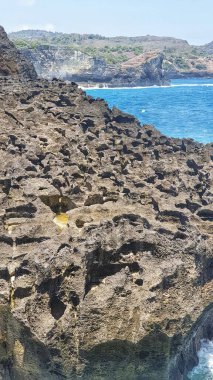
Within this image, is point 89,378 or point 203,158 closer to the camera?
point 89,378

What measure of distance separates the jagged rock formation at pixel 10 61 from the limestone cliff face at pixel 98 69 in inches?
3843

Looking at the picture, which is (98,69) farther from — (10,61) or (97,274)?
(97,274)

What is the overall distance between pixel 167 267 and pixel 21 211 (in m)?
5.00

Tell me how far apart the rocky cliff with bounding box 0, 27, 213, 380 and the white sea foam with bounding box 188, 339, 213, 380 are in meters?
0.23

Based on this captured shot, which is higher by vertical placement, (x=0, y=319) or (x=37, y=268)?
(x=37, y=268)

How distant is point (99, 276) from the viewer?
41.7ft

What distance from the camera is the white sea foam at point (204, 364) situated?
1397 cm

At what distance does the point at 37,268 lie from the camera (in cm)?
1191

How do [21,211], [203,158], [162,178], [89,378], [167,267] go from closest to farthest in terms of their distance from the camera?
[89,378] < [167,267] < [21,211] < [162,178] < [203,158]

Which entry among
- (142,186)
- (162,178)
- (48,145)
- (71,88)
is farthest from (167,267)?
(71,88)

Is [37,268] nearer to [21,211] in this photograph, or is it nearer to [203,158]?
[21,211]

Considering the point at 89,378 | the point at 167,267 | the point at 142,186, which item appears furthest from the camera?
the point at 142,186

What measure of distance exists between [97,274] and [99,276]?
66mm

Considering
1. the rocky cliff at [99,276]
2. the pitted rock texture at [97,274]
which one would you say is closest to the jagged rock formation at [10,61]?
the rocky cliff at [99,276]
